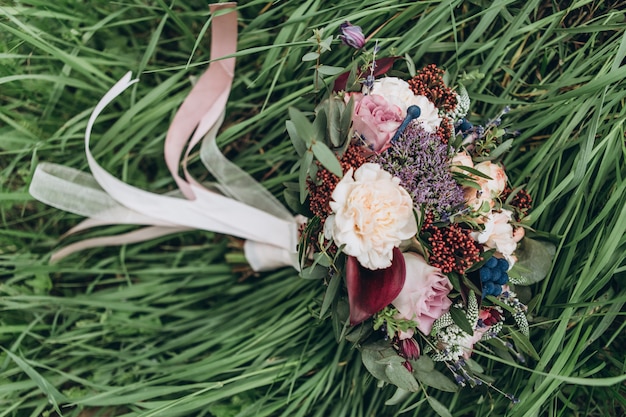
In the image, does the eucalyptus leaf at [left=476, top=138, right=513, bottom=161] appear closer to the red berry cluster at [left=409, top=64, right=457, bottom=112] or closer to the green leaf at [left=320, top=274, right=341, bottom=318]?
the red berry cluster at [left=409, top=64, right=457, bottom=112]

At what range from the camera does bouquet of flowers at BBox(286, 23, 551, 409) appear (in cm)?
66

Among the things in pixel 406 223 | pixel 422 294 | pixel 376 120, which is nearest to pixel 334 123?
pixel 376 120

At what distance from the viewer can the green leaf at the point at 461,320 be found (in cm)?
71

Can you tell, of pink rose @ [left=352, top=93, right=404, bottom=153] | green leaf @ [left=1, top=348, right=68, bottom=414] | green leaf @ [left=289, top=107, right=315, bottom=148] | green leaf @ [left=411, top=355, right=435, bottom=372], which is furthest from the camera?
green leaf @ [left=1, top=348, right=68, bottom=414]

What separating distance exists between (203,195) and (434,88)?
55 centimetres

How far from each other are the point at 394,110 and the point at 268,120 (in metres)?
0.45

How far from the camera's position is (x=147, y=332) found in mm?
1116

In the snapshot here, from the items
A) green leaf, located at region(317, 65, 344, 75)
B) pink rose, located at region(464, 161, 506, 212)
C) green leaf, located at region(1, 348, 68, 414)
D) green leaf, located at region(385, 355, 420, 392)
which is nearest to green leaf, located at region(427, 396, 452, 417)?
green leaf, located at region(385, 355, 420, 392)

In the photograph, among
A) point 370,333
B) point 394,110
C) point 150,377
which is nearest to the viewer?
point 394,110

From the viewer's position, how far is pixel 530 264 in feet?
2.71

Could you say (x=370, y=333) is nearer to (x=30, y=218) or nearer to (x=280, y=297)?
(x=280, y=297)

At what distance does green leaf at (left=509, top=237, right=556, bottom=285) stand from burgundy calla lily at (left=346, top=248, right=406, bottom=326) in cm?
23

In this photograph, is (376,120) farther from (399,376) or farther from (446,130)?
(399,376)

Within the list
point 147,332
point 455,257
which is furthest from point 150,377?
point 455,257
